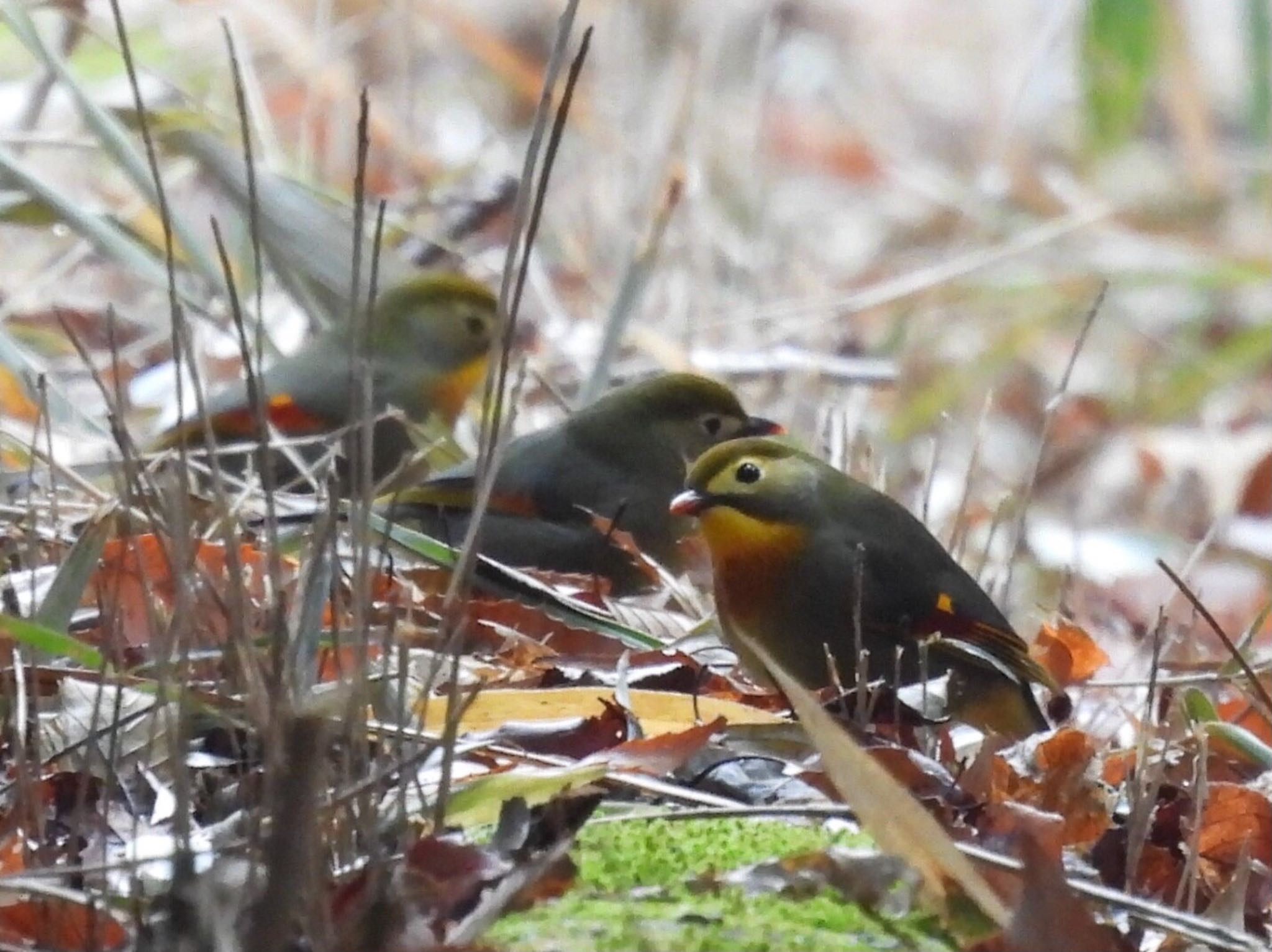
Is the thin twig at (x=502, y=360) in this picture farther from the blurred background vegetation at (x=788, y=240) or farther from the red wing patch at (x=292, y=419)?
the red wing patch at (x=292, y=419)

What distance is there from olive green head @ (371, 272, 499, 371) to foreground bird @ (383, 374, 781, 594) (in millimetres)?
825

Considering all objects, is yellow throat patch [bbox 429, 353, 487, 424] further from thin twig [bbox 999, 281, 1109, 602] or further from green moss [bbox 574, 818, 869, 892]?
green moss [bbox 574, 818, 869, 892]

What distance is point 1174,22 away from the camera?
850cm

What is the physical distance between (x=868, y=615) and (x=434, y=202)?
3341mm

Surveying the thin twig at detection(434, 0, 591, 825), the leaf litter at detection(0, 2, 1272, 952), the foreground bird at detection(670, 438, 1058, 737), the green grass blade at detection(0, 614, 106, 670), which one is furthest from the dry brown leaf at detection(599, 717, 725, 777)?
the foreground bird at detection(670, 438, 1058, 737)

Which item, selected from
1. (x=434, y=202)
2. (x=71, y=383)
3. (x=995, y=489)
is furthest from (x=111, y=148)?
(x=995, y=489)

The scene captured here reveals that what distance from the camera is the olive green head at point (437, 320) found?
6000 millimetres

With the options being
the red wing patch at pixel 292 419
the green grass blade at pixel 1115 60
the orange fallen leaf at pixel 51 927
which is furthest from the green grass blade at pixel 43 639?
the green grass blade at pixel 1115 60

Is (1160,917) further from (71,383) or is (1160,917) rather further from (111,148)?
(71,383)

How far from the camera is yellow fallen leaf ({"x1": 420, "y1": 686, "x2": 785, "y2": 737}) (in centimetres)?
297

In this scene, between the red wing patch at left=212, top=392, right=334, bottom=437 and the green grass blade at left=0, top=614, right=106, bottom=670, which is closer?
the green grass blade at left=0, top=614, right=106, bottom=670

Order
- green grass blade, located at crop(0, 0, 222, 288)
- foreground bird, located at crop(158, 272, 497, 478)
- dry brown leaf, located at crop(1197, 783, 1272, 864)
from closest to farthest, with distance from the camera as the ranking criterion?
dry brown leaf, located at crop(1197, 783, 1272, 864) → green grass blade, located at crop(0, 0, 222, 288) → foreground bird, located at crop(158, 272, 497, 478)

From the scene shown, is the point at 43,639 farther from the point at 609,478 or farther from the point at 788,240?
the point at 788,240

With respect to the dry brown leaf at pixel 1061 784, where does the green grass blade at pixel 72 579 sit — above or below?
above
